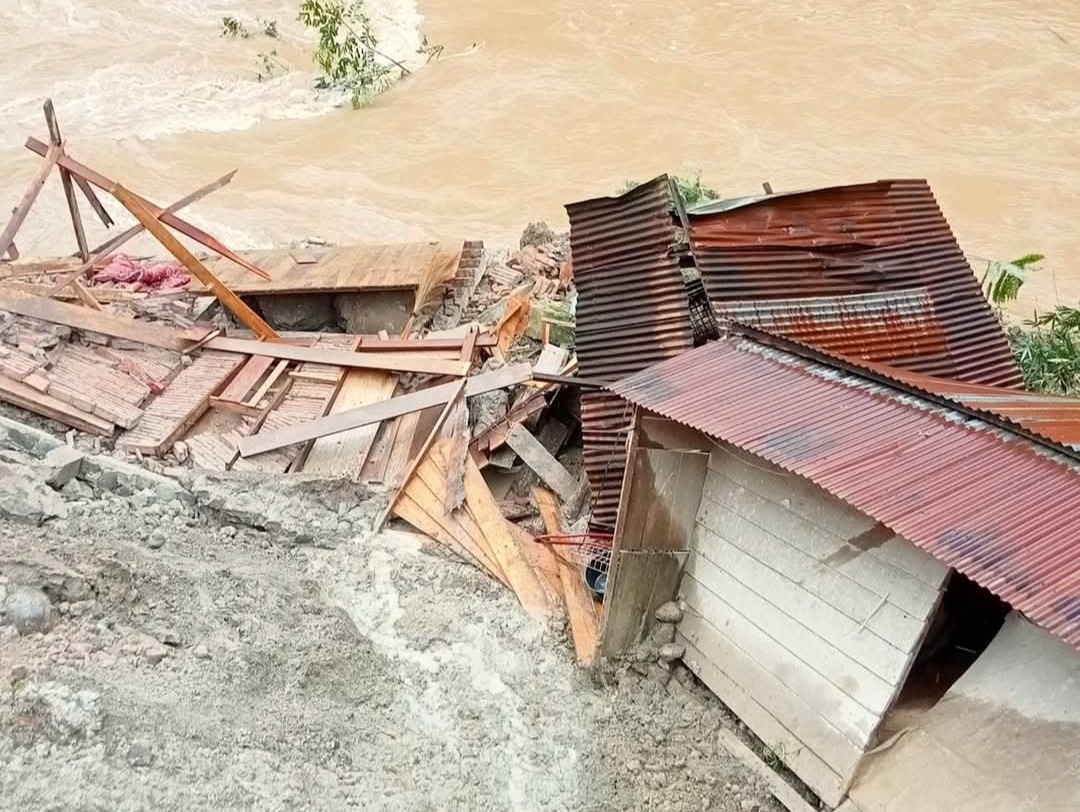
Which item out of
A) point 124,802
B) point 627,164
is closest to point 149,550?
point 124,802

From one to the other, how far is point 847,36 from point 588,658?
20960 mm

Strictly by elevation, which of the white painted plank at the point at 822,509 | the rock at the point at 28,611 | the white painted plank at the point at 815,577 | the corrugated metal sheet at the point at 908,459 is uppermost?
the corrugated metal sheet at the point at 908,459

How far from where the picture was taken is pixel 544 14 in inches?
979

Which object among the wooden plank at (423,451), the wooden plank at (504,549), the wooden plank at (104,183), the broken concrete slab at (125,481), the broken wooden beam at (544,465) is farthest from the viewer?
the wooden plank at (104,183)

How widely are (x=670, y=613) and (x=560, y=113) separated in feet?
53.0

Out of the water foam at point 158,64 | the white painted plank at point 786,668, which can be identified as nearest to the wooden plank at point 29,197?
the white painted plank at point 786,668

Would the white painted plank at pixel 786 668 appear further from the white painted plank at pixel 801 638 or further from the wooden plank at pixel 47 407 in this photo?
the wooden plank at pixel 47 407

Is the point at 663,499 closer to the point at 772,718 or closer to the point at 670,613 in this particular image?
the point at 670,613

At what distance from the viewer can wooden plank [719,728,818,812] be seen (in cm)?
514

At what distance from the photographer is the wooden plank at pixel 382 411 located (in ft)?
25.8

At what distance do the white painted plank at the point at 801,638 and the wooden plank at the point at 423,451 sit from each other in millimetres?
2303

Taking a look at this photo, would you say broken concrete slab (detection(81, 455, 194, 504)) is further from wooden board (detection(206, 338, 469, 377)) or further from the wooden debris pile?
wooden board (detection(206, 338, 469, 377))

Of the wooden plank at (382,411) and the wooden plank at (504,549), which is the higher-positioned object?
the wooden plank at (382,411)

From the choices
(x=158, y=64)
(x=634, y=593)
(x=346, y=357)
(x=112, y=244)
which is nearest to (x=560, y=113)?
(x=158, y=64)
